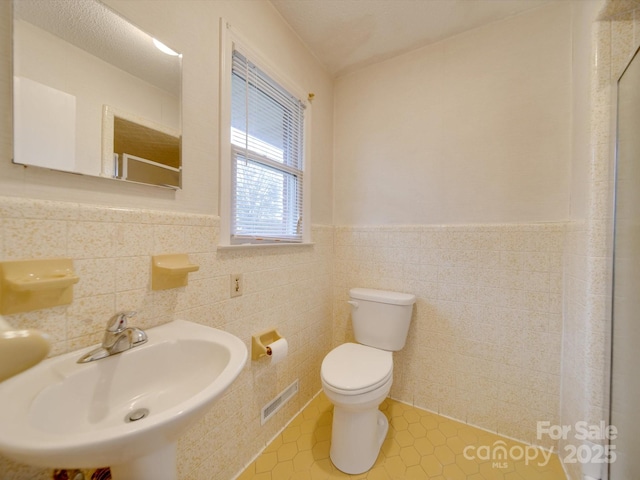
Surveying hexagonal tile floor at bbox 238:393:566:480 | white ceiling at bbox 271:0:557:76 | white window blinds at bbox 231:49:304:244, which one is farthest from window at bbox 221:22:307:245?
hexagonal tile floor at bbox 238:393:566:480

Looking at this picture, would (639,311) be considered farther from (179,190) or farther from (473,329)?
(179,190)

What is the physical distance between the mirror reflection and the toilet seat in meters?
1.12

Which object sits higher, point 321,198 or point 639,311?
point 321,198

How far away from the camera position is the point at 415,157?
170 centimetres

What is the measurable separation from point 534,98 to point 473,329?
1.37m

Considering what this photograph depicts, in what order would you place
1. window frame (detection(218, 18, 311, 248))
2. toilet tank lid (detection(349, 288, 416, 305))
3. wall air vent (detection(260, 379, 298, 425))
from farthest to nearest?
toilet tank lid (detection(349, 288, 416, 305))
wall air vent (detection(260, 379, 298, 425))
window frame (detection(218, 18, 311, 248))

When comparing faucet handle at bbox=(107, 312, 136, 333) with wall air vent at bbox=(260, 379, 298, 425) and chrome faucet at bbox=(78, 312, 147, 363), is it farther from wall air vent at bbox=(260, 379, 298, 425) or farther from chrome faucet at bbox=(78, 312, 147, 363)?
wall air vent at bbox=(260, 379, 298, 425)

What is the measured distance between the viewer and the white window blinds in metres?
1.25

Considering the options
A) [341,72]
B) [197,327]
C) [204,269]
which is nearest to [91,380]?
[197,327]

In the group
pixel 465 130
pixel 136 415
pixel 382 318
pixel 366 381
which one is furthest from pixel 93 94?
pixel 465 130

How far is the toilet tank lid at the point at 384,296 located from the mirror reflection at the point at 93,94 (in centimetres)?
123

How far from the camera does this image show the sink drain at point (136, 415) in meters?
0.71

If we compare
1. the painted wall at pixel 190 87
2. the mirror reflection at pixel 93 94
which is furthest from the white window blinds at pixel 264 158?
the mirror reflection at pixel 93 94

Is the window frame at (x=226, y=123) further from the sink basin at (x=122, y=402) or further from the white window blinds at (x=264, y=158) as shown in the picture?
the sink basin at (x=122, y=402)
